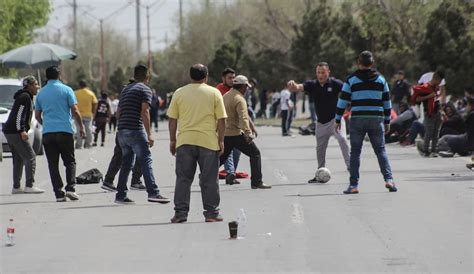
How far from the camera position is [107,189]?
1798 cm

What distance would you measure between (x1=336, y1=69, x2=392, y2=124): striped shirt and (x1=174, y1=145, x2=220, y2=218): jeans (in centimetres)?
392

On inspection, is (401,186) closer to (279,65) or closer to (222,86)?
(222,86)

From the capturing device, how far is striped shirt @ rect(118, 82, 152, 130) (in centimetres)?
1639

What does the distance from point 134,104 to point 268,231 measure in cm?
403

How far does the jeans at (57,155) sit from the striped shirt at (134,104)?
1034mm

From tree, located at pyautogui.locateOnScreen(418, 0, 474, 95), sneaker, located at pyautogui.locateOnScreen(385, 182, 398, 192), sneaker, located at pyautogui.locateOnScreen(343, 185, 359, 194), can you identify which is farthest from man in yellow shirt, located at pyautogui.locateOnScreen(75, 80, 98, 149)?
sneaker, located at pyautogui.locateOnScreen(385, 182, 398, 192)

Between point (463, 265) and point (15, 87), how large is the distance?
2093 centimetres

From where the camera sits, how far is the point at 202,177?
1400 cm

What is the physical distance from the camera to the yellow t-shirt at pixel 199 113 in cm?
1386

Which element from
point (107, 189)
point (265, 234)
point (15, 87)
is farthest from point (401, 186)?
point (15, 87)

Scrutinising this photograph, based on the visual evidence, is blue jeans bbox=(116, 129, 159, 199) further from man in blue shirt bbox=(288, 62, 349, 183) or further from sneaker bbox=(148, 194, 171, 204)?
man in blue shirt bbox=(288, 62, 349, 183)

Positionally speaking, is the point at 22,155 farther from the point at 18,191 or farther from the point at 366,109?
the point at 366,109

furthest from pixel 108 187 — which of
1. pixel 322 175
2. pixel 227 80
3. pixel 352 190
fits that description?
pixel 352 190

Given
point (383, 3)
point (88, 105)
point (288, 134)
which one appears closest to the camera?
point (88, 105)
